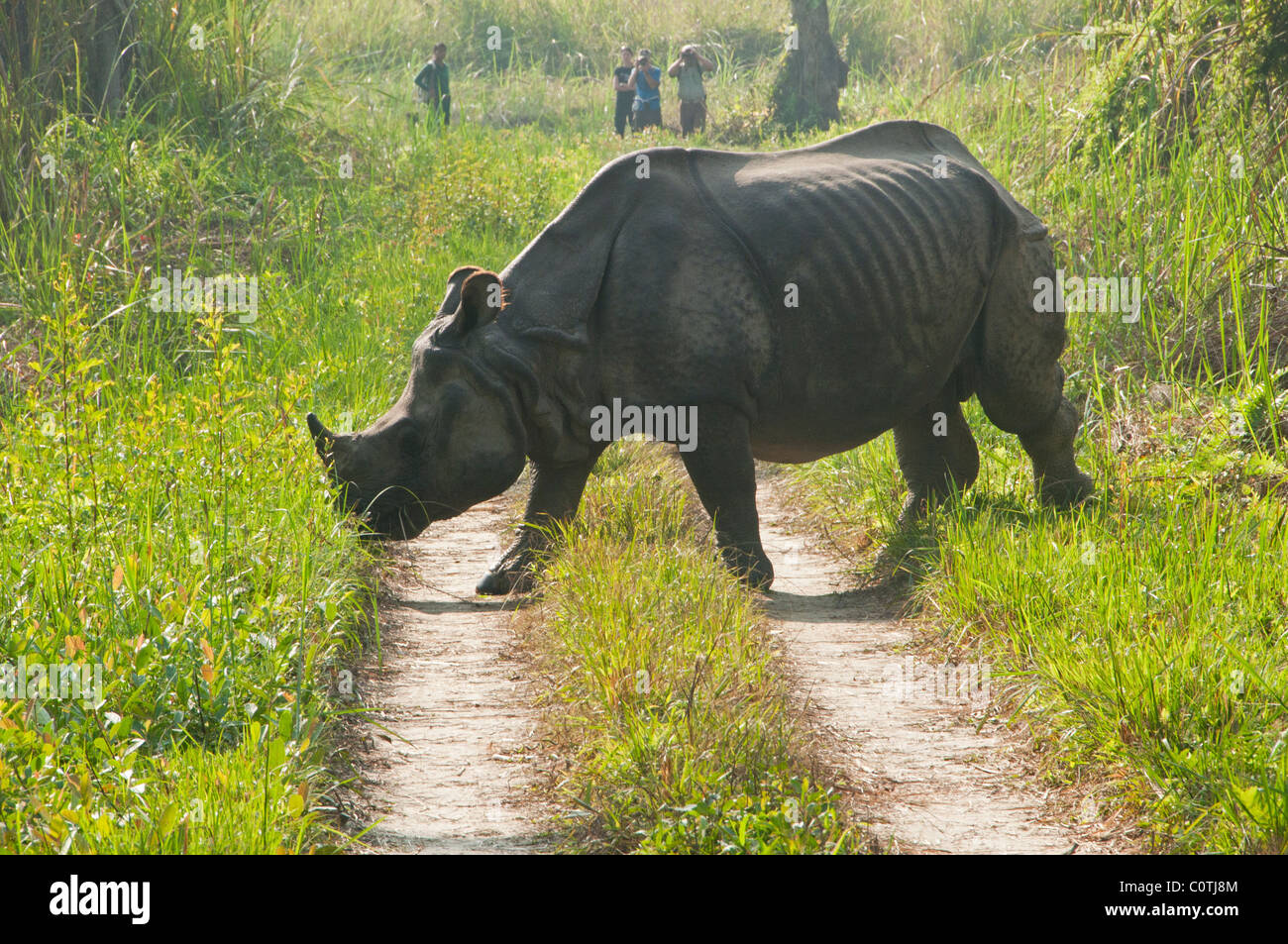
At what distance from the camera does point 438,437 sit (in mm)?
5293

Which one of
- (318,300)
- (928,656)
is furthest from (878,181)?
(318,300)

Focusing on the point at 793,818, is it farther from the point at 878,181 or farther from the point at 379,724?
the point at 878,181

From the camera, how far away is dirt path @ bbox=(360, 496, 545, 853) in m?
3.46

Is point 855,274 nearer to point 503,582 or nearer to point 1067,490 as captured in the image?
point 1067,490

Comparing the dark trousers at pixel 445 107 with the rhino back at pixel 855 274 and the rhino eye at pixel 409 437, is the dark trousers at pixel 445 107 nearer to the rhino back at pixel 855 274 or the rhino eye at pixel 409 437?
the rhino back at pixel 855 274

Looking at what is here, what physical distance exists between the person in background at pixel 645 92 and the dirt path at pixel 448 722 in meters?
13.4

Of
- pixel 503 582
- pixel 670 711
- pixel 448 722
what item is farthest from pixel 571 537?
pixel 670 711

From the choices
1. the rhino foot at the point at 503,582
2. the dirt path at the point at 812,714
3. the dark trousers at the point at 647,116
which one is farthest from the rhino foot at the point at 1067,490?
the dark trousers at the point at 647,116

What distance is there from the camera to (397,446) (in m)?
5.30

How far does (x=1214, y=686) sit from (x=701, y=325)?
91.3 inches

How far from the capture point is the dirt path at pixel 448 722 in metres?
3.46

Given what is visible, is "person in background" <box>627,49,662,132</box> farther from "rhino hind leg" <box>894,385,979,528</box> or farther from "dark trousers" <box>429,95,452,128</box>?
"rhino hind leg" <box>894,385,979,528</box>

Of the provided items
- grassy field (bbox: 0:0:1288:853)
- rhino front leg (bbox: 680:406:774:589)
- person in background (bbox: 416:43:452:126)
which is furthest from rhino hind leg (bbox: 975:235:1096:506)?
person in background (bbox: 416:43:452:126)

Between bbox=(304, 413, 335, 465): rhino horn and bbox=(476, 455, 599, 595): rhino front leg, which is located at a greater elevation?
bbox=(304, 413, 335, 465): rhino horn
